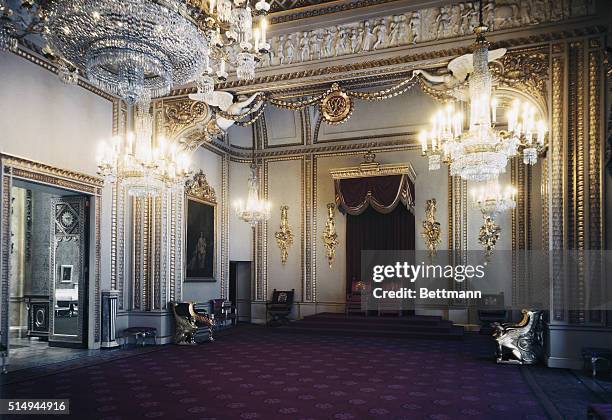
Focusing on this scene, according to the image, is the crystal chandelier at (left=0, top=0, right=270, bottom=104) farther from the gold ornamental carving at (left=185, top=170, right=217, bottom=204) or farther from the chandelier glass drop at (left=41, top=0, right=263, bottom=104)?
the gold ornamental carving at (left=185, top=170, right=217, bottom=204)

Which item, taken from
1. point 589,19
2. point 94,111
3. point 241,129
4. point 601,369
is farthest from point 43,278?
point 589,19

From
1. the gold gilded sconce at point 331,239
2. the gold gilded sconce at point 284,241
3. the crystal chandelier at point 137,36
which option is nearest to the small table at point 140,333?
the gold gilded sconce at point 284,241

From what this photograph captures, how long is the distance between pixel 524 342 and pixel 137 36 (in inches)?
232

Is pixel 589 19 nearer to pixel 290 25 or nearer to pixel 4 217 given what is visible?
pixel 290 25

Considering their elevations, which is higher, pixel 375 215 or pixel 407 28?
pixel 407 28

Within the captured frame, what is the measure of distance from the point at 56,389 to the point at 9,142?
3.19m

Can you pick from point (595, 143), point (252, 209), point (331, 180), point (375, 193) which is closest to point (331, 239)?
point (331, 180)

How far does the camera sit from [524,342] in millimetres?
6816

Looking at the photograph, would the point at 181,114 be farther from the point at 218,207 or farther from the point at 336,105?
the point at 218,207

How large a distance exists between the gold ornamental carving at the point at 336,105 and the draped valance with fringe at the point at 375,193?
10.9 ft

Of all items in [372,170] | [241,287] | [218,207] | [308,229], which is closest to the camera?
[372,170]

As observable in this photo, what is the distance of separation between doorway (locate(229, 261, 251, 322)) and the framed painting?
117 cm

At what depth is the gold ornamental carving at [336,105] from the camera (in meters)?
7.73

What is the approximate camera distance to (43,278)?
10.0 meters
